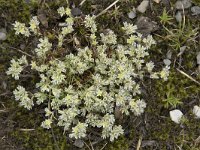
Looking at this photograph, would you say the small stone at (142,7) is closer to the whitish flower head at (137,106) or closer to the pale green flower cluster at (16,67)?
the whitish flower head at (137,106)

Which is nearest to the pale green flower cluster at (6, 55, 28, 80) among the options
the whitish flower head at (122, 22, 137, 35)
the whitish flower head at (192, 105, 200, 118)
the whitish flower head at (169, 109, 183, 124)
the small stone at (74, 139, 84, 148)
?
the small stone at (74, 139, 84, 148)

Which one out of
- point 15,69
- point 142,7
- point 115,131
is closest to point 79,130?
point 115,131

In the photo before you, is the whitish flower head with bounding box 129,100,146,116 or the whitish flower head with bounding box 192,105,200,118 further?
the whitish flower head with bounding box 192,105,200,118

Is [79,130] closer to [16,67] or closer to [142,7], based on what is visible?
[16,67]

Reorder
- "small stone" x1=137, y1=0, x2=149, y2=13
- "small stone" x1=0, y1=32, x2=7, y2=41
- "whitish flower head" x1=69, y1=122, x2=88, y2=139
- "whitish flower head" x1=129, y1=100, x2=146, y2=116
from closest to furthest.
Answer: "whitish flower head" x1=69, y1=122, x2=88, y2=139
"whitish flower head" x1=129, y1=100, x2=146, y2=116
"small stone" x1=0, y1=32, x2=7, y2=41
"small stone" x1=137, y1=0, x2=149, y2=13

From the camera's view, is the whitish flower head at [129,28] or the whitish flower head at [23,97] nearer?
the whitish flower head at [23,97]

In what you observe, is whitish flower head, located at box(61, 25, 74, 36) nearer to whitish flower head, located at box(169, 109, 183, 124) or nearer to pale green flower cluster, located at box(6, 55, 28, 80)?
pale green flower cluster, located at box(6, 55, 28, 80)

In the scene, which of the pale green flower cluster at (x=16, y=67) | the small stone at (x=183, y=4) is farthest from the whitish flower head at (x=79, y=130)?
the small stone at (x=183, y=4)
